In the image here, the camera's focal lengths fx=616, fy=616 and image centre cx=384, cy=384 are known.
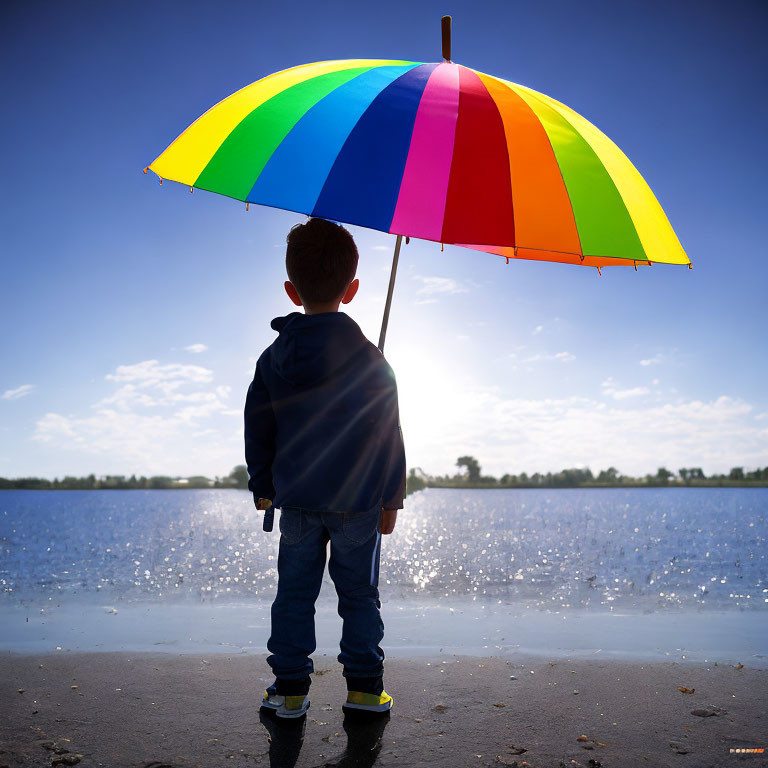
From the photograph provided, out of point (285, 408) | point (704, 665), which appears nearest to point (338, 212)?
point (285, 408)

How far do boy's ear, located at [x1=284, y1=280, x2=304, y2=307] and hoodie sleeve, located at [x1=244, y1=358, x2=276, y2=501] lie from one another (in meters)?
0.43

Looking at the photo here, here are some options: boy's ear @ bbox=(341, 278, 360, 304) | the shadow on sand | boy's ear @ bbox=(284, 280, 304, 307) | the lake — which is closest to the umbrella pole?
boy's ear @ bbox=(341, 278, 360, 304)

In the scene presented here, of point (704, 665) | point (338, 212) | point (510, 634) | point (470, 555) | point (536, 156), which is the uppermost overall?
point (536, 156)

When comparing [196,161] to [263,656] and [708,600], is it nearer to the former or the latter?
[263,656]

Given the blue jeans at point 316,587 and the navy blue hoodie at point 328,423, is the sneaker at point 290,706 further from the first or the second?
the navy blue hoodie at point 328,423

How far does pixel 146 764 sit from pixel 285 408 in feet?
5.29

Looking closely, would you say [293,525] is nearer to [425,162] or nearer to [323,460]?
[323,460]

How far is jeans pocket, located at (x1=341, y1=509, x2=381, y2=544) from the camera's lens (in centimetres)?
303

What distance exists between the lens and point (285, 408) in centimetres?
309

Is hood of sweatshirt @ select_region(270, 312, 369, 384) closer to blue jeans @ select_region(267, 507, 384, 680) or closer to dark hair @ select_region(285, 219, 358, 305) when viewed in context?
dark hair @ select_region(285, 219, 358, 305)

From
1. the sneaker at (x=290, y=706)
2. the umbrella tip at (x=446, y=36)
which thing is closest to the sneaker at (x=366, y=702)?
the sneaker at (x=290, y=706)

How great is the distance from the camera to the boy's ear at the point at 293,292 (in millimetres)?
3213

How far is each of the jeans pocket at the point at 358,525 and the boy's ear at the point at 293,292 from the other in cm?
112

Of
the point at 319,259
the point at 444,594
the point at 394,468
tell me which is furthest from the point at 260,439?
the point at 444,594
